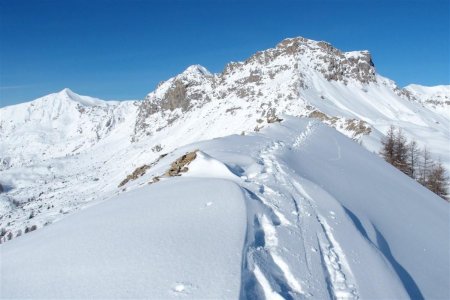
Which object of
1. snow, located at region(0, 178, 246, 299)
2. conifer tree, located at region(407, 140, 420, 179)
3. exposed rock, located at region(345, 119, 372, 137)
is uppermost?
exposed rock, located at region(345, 119, 372, 137)

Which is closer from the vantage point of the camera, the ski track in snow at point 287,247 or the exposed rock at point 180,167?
the ski track in snow at point 287,247

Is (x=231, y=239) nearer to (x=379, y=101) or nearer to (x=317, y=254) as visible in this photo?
(x=317, y=254)

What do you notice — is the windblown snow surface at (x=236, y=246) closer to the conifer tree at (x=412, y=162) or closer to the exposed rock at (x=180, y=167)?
the exposed rock at (x=180, y=167)

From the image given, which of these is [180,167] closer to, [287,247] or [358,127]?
[287,247]

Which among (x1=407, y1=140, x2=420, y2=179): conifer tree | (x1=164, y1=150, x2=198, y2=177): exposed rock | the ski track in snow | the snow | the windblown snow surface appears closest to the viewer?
the snow

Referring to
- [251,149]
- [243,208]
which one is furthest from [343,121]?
[243,208]

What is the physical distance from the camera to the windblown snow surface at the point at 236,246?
6.75 m

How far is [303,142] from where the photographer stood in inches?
1118

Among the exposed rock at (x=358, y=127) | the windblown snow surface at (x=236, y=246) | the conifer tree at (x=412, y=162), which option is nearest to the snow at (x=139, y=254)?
the windblown snow surface at (x=236, y=246)

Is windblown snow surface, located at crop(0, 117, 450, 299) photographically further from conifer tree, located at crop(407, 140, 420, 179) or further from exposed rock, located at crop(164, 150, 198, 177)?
conifer tree, located at crop(407, 140, 420, 179)

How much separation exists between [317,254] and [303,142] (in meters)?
19.9

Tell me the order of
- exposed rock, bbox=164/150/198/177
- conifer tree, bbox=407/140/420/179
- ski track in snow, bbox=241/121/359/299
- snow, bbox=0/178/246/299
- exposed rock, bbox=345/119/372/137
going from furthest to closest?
1. exposed rock, bbox=345/119/372/137
2. conifer tree, bbox=407/140/420/179
3. exposed rock, bbox=164/150/198/177
4. ski track in snow, bbox=241/121/359/299
5. snow, bbox=0/178/246/299

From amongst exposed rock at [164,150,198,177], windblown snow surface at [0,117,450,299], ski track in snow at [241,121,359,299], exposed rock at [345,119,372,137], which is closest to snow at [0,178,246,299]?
windblown snow surface at [0,117,450,299]

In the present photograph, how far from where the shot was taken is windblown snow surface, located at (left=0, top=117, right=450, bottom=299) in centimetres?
675
